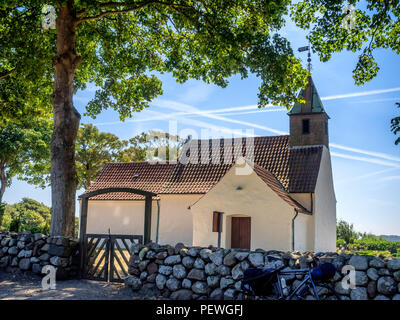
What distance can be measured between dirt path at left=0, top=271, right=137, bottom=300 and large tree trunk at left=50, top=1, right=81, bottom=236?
201cm

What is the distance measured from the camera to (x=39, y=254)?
12.5 m

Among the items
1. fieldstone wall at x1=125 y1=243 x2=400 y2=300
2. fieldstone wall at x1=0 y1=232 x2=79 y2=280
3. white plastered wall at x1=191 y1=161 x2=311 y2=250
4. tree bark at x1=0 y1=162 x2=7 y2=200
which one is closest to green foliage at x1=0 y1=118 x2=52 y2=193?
tree bark at x1=0 y1=162 x2=7 y2=200

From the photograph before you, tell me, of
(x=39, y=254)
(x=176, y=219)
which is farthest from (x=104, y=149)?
(x=39, y=254)

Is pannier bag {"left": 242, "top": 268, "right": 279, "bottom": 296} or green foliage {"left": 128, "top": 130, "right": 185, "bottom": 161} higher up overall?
green foliage {"left": 128, "top": 130, "right": 185, "bottom": 161}

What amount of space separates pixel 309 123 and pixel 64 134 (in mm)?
17860

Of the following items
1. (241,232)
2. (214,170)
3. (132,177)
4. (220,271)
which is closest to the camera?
(220,271)

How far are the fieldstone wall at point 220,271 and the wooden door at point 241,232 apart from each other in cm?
1119

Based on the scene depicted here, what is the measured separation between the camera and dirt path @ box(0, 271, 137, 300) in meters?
9.74

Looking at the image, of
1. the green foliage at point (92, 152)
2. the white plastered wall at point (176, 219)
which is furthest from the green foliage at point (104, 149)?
the white plastered wall at point (176, 219)

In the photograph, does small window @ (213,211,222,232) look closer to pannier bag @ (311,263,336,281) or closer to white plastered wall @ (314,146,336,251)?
white plastered wall @ (314,146,336,251)

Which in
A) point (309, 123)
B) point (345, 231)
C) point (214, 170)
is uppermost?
point (309, 123)

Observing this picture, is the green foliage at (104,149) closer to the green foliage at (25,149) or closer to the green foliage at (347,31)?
the green foliage at (25,149)

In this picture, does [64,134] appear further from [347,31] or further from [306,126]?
[306,126]

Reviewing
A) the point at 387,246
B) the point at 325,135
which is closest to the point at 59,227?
the point at 325,135
